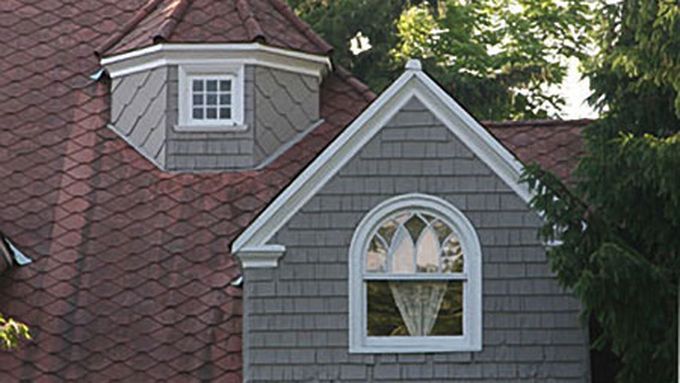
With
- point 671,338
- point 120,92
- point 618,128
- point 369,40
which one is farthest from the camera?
point 369,40

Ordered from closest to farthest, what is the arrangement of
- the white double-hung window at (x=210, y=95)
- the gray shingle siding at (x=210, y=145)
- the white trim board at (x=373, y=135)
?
the white trim board at (x=373, y=135)
the gray shingle siding at (x=210, y=145)
the white double-hung window at (x=210, y=95)

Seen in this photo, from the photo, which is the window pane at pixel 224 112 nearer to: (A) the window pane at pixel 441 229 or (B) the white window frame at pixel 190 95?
(B) the white window frame at pixel 190 95

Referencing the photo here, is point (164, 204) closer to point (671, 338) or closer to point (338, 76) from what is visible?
point (338, 76)

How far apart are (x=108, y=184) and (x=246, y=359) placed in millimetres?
3145

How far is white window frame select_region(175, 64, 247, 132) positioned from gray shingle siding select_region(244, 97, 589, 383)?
283 centimetres

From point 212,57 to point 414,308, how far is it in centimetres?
421

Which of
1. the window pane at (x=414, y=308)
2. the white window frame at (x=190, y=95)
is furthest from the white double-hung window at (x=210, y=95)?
the window pane at (x=414, y=308)

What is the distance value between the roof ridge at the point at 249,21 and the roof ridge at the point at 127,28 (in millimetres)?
1067

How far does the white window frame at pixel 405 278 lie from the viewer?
16.6 meters

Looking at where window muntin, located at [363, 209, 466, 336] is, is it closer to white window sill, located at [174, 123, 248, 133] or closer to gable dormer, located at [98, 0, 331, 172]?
gable dormer, located at [98, 0, 331, 172]

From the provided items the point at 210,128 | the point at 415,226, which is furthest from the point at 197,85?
the point at 415,226

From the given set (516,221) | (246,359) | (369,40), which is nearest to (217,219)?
(246,359)

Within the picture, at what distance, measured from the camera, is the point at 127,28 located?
2002 cm

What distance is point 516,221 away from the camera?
659 inches
